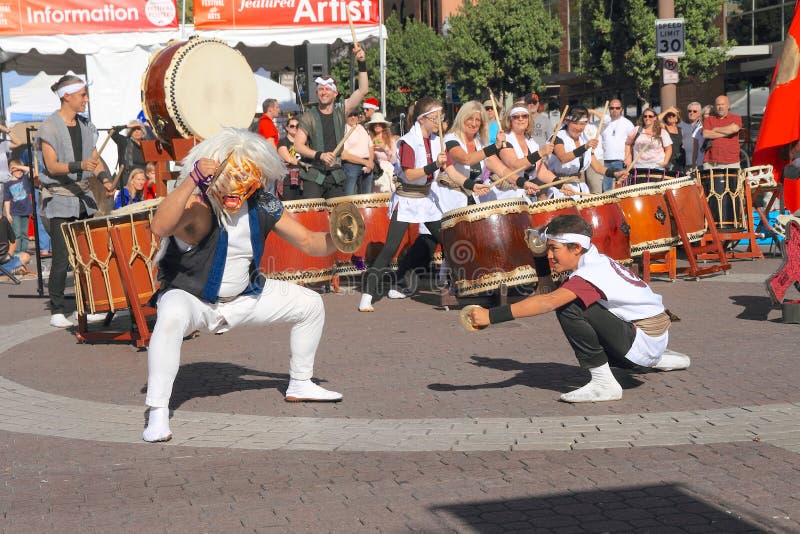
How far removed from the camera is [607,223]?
34.2 ft

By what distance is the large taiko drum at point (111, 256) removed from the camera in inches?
345

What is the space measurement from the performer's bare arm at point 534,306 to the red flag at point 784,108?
3.26 metres

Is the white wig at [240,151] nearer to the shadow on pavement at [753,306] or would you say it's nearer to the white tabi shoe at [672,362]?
the white tabi shoe at [672,362]

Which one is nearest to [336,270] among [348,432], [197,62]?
[197,62]

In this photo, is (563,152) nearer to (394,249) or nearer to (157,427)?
(394,249)

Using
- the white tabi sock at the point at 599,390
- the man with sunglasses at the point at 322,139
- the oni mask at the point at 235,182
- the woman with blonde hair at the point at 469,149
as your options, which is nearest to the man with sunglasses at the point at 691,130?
the man with sunglasses at the point at 322,139

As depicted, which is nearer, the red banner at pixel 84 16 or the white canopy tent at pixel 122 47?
the red banner at pixel 84 16

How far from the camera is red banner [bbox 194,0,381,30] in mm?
17391

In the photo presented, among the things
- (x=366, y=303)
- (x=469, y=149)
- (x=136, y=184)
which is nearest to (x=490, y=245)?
(x=469, y=149)

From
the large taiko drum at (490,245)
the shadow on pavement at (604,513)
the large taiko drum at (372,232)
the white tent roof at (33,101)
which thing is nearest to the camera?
the shadow on pavement at (604,513)

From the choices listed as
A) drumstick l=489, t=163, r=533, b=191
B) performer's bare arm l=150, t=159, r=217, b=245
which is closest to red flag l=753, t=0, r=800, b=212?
drumstick l=489, t=163, r=533, b=191

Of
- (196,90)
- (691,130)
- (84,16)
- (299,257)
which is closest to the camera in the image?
(196,90)

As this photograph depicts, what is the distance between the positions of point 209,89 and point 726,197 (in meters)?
6.60

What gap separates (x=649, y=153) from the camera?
1491 cm
